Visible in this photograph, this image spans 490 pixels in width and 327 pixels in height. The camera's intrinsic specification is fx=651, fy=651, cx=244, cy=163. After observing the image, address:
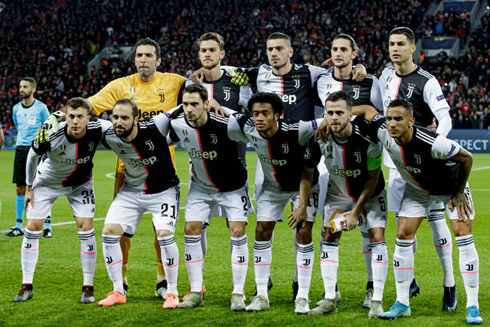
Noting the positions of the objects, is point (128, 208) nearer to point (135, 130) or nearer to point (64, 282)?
point (135, 130)

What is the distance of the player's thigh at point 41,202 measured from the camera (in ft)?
21.2

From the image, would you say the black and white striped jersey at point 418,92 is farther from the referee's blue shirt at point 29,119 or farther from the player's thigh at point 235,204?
the referee's blue shirt at point 29,119

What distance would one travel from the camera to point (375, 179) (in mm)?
5812

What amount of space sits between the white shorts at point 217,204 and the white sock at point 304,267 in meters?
0.63

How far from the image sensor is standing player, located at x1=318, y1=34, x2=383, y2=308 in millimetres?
6391

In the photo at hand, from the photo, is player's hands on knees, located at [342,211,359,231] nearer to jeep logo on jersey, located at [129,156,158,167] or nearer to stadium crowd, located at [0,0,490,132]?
jeep logo on jersey, located at [129,156,158,167]

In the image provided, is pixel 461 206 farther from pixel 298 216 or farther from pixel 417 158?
pixel 298 216

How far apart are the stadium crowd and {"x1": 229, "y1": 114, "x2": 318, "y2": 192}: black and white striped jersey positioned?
21833mm

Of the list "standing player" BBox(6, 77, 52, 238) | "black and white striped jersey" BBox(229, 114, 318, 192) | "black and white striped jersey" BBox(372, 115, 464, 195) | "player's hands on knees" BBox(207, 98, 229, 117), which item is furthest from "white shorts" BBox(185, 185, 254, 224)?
"standing player" BBox(6, 77, 52, 238)

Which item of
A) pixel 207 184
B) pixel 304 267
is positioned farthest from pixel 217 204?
pixel 304 267

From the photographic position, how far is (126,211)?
6289 millimetres

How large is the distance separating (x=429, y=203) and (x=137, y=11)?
126ft

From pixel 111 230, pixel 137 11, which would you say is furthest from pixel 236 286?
pixel 137 11

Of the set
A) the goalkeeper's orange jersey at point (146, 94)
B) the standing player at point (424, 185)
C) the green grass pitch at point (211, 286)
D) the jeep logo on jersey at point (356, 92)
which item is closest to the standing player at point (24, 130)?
the green grass pitch at point (211, 286)
